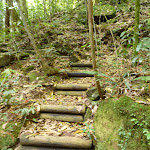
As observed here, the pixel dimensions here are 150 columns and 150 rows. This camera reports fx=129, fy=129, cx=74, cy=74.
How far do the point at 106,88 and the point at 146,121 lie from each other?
104cm

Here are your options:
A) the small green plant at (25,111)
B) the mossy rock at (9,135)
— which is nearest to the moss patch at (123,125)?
the small green plant at (25,111)

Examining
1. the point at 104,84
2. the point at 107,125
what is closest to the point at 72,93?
the point at 104,84

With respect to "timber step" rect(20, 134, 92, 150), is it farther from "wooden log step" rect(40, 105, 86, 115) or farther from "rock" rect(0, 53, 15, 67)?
"rock" rect(0, 53, 15, 67)

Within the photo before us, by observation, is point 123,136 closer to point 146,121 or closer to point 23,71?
point 146,121

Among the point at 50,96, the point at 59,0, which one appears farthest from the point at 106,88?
the point at 59,0

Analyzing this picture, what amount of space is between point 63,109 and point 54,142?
74 centimetres

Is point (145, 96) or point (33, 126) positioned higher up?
point (145, 96)

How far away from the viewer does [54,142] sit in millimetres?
2225

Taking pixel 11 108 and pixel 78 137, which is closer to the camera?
pixel 78 137

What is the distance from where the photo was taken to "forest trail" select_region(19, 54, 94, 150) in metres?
2.22

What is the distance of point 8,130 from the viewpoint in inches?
95.5

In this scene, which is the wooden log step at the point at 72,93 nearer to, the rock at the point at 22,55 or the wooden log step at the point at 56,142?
the wooden log step at the point at 56,142

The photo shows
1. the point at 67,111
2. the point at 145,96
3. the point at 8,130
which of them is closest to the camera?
the point at 145,96

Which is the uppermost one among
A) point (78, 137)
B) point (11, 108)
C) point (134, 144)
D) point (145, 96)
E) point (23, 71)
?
point (23, 71)
